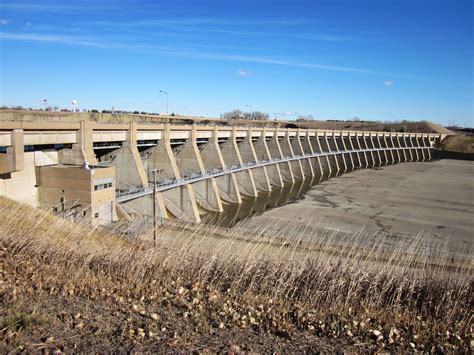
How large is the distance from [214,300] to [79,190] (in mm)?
16853

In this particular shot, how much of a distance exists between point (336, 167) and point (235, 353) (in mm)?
60389

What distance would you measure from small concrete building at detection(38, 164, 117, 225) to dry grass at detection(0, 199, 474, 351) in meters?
12.2

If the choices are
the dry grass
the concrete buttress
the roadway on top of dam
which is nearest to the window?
the roadway on top of dam

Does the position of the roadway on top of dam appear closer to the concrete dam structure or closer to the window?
the concrete dam structure

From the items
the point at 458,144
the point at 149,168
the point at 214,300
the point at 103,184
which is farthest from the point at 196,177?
the point at 458,144

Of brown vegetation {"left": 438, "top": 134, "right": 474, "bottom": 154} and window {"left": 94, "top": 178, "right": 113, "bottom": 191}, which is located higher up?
brown vegetation {"left": 438, "top": 134, "right": 474, "bottom": 154}

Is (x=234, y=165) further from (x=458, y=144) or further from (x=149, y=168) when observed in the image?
(x=458, y=144)

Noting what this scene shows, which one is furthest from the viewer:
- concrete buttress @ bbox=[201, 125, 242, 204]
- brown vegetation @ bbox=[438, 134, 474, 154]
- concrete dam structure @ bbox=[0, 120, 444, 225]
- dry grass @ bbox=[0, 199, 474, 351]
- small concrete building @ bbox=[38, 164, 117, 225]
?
brown vegetation @ bbox=[438, 134, 474, 154]

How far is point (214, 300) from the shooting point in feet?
20.1

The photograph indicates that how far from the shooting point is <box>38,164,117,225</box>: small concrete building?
20250 millimetres

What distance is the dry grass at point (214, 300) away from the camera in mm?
4996

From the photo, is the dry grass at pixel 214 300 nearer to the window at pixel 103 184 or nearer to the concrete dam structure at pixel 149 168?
the concrete dam structure at pixel 149 168

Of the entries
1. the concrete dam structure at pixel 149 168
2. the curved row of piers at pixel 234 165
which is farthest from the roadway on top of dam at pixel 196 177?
the concrete dam structure at pixel 149 168

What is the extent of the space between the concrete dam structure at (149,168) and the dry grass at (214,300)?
23.9 ft
